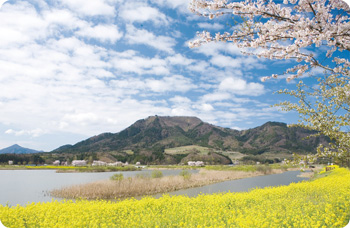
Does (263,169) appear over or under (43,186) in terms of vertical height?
under

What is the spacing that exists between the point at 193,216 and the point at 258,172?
48.1 m

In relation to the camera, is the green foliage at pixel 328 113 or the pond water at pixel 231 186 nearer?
the green foliage at pixel 328 113

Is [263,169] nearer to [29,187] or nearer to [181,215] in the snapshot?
[29,187]

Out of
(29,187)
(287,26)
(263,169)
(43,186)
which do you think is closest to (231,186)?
(43,186)

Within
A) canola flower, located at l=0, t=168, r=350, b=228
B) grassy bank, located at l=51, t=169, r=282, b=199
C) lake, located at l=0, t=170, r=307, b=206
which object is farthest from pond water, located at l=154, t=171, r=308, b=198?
canola flower, located at l=0, t=168, r=350, b=228

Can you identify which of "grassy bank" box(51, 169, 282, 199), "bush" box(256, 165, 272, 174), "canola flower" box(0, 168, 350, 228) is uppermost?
"canola flower" box(0, 168, 350, 228)

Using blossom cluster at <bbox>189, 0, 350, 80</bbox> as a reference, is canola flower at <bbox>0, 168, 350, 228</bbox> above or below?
below

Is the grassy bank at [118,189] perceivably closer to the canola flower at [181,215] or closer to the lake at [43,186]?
the lake at [43,186]

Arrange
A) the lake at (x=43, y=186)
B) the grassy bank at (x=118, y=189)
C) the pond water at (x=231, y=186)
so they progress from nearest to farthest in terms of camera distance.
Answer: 1. the lake at (x=43, y=186)
2. the grassy bank at (x=118, y=189)
3. the pond water at (x=231, y=186)

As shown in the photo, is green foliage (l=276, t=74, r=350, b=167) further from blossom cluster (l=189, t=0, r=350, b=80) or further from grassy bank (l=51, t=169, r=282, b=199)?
grassy bank (l=51, t=169, r=282, b=199)

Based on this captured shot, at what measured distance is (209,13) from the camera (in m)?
4.52

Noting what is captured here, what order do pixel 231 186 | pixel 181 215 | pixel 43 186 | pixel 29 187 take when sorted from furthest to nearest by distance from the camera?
pixel 231 186 < pixel 43 186 < pixel 29 187 < pixel 181 215

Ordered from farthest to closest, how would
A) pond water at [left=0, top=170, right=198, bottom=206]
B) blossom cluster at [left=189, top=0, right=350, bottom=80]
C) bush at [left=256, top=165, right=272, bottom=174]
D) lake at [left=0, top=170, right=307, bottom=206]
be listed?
bush at [left=256, top=165, right=272, bottom=174] → lake at [left=0, top=170, right=307, bottom=206] → pond water at [left=0, top=170, right=198, bottom=206] → blossom cluster at [left=189, top=0, right=350, bottom=80]

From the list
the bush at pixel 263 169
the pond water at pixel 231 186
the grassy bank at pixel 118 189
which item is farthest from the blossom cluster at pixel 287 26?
the bush at pixel 263 169
